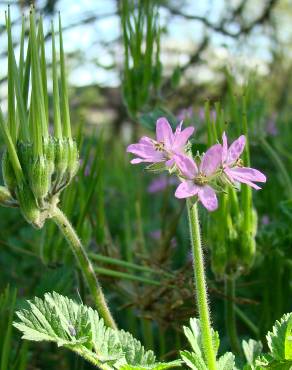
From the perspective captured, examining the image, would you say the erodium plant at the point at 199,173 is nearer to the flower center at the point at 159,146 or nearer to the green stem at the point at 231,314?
the flower center at the point at 159,146

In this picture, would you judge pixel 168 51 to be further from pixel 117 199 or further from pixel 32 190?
pixel 32 190

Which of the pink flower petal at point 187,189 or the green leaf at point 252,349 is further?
the green leaf at point 252,349

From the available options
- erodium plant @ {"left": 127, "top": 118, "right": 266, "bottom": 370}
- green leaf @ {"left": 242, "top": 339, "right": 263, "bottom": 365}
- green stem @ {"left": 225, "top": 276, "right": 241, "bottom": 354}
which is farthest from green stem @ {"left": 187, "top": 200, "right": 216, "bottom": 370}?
green stem @ {"left": 225, "top": 276, "right": 241, "bottom": 354}

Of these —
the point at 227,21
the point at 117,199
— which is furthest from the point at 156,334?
the point at 227,21

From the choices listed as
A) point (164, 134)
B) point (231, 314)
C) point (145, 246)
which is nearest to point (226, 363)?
point (164, 134)

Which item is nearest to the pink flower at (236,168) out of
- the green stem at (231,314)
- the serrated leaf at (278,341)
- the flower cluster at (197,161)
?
the flower cluster at (197,161)

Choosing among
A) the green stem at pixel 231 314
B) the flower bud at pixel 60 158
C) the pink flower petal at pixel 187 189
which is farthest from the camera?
the green stem at pixel 231 314

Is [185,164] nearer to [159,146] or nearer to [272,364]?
[159,146]
